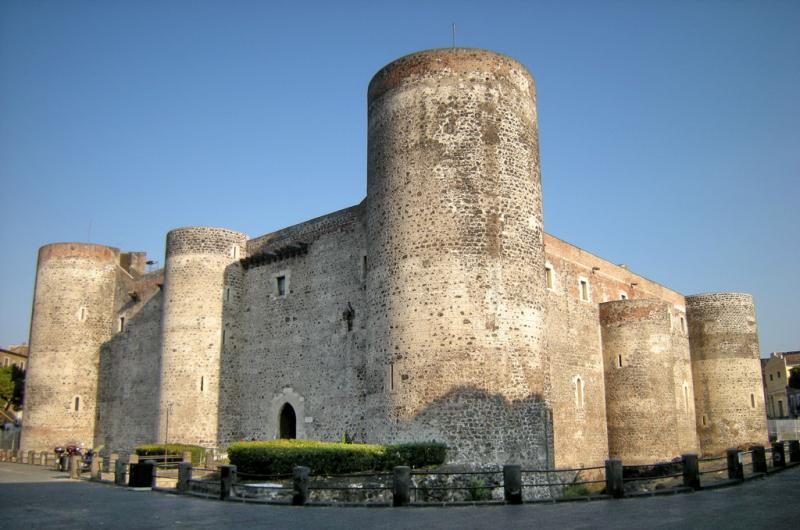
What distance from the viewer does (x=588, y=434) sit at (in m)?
29.6

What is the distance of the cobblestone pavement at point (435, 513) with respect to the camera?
12172mm

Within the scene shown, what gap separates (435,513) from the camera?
46.2ft

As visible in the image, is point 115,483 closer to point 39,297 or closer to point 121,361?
point 121,361

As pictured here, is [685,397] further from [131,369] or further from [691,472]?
[131,369]

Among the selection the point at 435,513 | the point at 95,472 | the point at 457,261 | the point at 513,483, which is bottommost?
the point at 435,513

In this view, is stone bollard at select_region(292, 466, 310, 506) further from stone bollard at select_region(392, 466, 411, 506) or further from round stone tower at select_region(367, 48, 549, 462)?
round stone tower at select_region(367, 48, 549, 462)

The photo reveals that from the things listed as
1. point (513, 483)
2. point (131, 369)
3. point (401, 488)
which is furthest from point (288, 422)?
point (513, 483)

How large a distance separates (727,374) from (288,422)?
2406cm

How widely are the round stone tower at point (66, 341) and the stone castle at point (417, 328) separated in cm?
10

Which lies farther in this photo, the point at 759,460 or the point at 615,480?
the point at 759,460

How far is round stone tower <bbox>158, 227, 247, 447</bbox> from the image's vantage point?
29.1m

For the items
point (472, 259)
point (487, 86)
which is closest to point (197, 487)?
point (472, 259)

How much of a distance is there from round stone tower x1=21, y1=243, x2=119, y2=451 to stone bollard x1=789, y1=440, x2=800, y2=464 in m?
30.7

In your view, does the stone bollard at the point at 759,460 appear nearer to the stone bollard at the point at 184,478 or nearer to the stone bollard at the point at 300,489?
the stone bollard at the point at 300,489
